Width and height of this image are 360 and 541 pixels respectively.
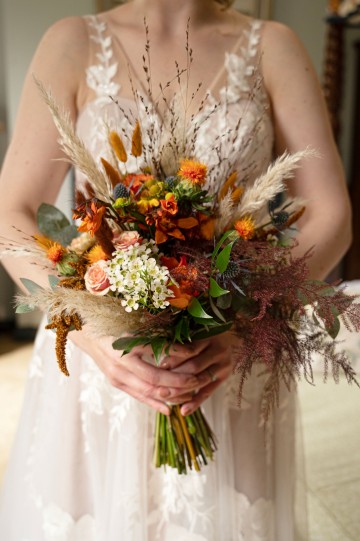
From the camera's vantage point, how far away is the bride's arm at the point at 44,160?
84 cm

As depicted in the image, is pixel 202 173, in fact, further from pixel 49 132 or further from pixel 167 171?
pixel 49 132

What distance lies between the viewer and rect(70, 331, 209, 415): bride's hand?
2.64 feet

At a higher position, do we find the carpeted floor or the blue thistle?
the blue thistle

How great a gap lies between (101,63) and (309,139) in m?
0.47

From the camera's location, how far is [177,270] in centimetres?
67

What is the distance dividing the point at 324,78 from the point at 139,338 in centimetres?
385

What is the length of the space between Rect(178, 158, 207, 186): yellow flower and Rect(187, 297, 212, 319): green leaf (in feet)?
0.54

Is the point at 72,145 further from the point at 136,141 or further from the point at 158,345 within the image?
the point at 158,345

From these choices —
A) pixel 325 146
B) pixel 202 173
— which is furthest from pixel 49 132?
pixel 325 146

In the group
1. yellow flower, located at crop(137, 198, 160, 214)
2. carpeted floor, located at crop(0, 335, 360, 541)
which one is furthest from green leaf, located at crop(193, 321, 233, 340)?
carpeted floor, located at crop(0, 335, 360, 541)

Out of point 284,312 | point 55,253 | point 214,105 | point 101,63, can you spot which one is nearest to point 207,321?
point 284,312

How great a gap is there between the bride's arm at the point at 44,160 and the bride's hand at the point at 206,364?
0.01m

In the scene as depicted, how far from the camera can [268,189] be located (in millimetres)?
680

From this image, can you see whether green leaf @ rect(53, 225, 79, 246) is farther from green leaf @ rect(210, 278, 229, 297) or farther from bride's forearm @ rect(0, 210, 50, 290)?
green leaf @ rect(210, 278, 229, 297)
